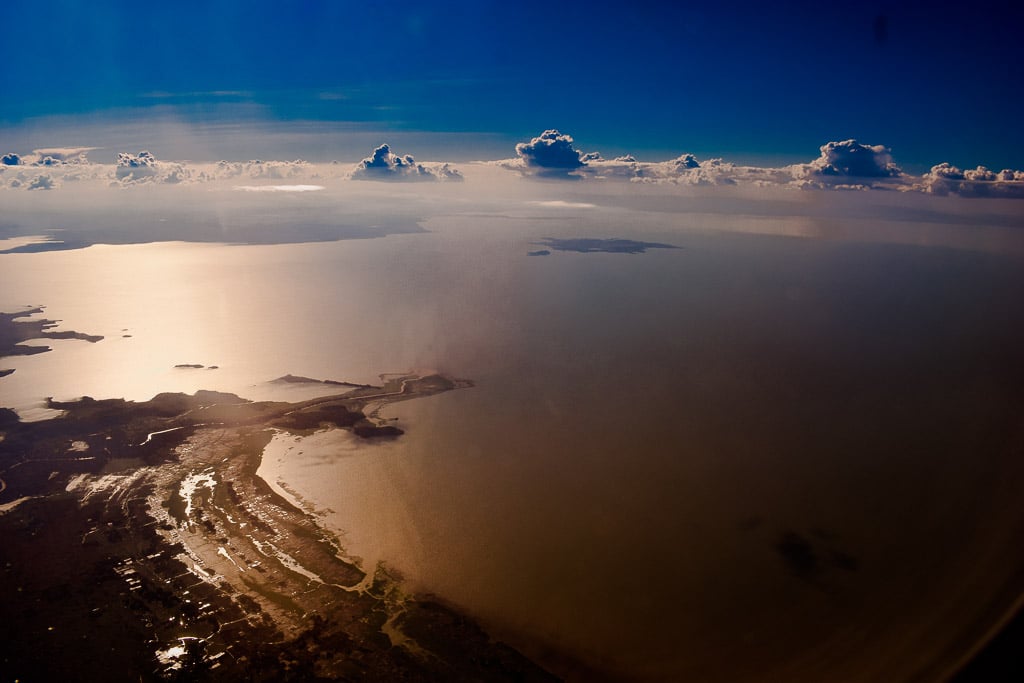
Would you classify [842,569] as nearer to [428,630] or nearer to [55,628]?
[428,630]

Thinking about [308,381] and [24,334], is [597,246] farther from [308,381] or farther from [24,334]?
[24,334]

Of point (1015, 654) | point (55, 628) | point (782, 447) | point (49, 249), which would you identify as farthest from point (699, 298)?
point (49, 249)

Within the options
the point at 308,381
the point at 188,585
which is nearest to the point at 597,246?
the point at 308,381

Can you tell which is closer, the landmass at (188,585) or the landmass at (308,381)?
the landmass at (188,585)

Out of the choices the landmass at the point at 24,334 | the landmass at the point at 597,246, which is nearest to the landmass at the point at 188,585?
the landmass at the point at 24,334

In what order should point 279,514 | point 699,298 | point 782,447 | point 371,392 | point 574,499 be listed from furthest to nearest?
point 699,298, point 371,392, point 782,447, point 574,499, point 279,514

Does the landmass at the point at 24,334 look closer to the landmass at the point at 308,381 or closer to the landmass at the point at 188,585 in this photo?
the landmass at the point at 188,585

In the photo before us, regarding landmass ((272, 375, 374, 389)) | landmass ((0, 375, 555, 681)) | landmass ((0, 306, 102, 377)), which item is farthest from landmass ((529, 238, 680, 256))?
landmass ((0, 375, 555, 681))
